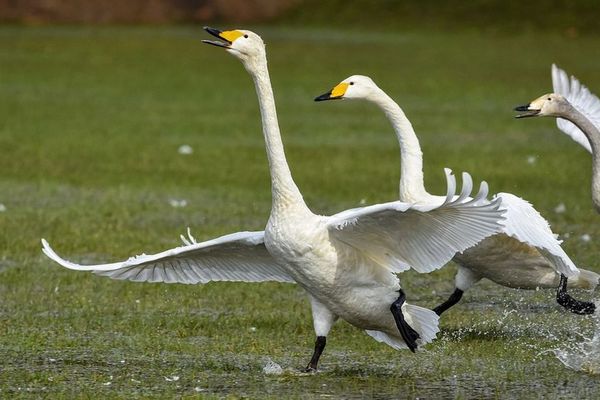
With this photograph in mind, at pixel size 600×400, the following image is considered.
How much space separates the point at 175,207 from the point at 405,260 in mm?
6193

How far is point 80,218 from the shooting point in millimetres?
12164

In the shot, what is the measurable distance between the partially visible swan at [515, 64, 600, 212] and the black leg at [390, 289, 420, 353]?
2039mm

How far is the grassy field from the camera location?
7074 mm

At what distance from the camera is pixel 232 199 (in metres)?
13.3

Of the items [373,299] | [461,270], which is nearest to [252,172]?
Answer: [461,270]

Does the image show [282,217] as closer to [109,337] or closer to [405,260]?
[405,260]

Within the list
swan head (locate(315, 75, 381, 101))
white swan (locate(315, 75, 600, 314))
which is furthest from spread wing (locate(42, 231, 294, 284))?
swan head (locate(315, 75, 381, 101))

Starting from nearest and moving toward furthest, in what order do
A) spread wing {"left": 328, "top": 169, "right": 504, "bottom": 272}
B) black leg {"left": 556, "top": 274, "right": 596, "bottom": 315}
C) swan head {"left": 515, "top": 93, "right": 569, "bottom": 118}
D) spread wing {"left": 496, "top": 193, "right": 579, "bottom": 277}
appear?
spread wing {"left": 328, "top": 169, "right": 504, "bottom": 272}, spread wing {"left": 496, "top": 193, "right": 579, "bottom": 277}, black leg {"left": 556, "top": 274, "right": 596, "bottom": 315}, swan head {"left": 515, "top": 93, "right": 569, "bottom": 118}

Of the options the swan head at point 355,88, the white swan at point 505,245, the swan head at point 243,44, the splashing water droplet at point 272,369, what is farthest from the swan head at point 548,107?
the splashing water droplet at point 272,369

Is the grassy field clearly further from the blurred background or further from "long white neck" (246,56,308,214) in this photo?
the blurred background

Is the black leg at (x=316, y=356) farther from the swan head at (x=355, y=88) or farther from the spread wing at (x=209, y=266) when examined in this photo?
the swan head at (x=355, y=88)

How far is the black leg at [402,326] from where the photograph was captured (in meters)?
6.86

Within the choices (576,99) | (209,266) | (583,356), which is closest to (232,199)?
(576,99)

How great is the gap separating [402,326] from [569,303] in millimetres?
1793
